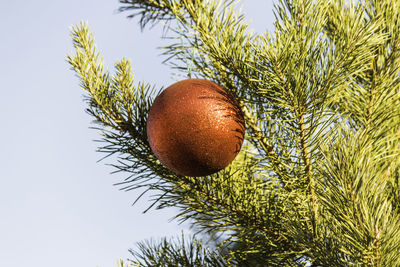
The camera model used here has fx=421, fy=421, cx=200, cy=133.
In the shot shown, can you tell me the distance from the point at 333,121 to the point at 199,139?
24.3 inches

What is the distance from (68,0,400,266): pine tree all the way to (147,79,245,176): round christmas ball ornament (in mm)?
212

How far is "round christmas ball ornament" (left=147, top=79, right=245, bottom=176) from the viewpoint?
138 cm

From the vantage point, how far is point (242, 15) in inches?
66.9

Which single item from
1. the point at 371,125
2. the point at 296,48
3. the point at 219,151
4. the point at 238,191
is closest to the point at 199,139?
the point at 219,151

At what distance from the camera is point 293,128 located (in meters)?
1.60

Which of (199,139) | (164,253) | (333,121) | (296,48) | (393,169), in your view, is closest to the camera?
(199,139)

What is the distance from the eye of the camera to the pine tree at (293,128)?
4.39 ft

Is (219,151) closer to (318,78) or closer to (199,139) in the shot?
(199,139)

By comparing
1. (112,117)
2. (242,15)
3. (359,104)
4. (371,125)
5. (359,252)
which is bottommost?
(359,252)

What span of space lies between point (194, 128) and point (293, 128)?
44 cm

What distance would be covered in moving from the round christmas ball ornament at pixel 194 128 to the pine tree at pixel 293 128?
21 centimetres

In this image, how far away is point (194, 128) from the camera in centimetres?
137

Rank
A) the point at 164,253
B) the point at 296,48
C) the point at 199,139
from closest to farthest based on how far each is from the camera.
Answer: the point at 199,139 → the point at 296,48 → the point at 164,253

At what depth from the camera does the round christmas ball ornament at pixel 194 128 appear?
138cm
